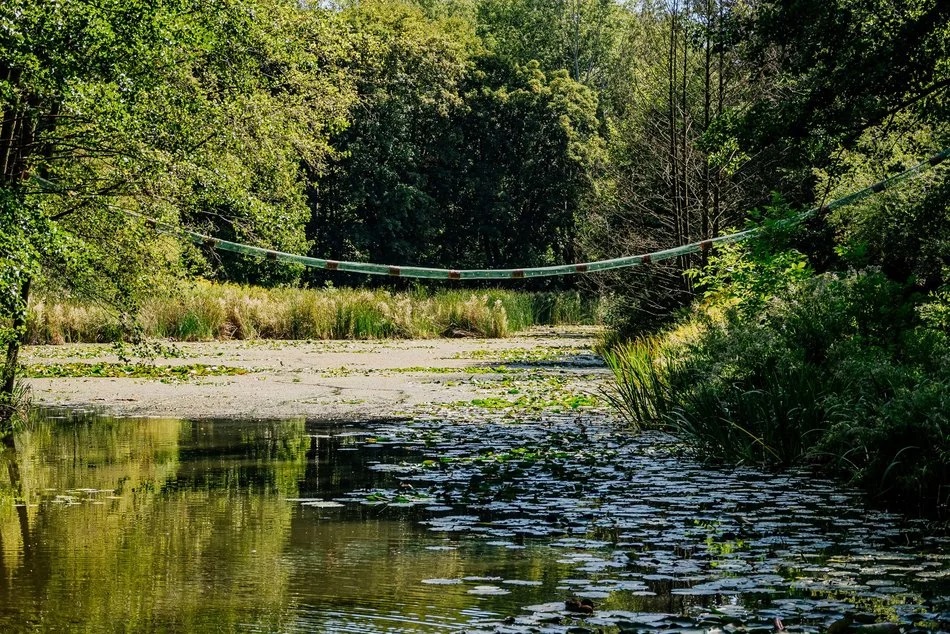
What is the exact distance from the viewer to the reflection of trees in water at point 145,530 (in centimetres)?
548

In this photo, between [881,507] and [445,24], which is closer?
[881,507]

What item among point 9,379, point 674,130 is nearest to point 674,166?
point 674,130

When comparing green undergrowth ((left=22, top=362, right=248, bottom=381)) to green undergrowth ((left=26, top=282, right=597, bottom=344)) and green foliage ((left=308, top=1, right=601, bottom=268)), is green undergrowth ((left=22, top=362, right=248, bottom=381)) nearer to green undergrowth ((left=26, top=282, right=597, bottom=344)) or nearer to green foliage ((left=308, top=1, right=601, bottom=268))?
green undergrowth ((left=26, top=282, right=597, bottom=344))

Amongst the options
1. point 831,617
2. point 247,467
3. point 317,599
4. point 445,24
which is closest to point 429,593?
point 317,599

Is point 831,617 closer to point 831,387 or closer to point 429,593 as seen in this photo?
point 429,593

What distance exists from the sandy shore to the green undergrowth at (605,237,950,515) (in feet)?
7.84

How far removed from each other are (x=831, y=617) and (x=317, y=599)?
88.3 inches

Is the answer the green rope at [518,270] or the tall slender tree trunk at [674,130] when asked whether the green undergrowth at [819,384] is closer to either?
the green rope at [518,270]

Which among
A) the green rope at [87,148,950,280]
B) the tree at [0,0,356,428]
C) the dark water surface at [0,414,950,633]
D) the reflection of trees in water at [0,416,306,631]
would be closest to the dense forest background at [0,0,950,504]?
the tree at [0,0,356,428]

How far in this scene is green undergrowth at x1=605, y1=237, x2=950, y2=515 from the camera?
8234mm

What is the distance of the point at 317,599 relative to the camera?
559 cm

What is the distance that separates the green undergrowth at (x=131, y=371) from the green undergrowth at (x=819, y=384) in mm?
8098

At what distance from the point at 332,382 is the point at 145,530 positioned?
11.1m

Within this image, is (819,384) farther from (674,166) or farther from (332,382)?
(674,166)
